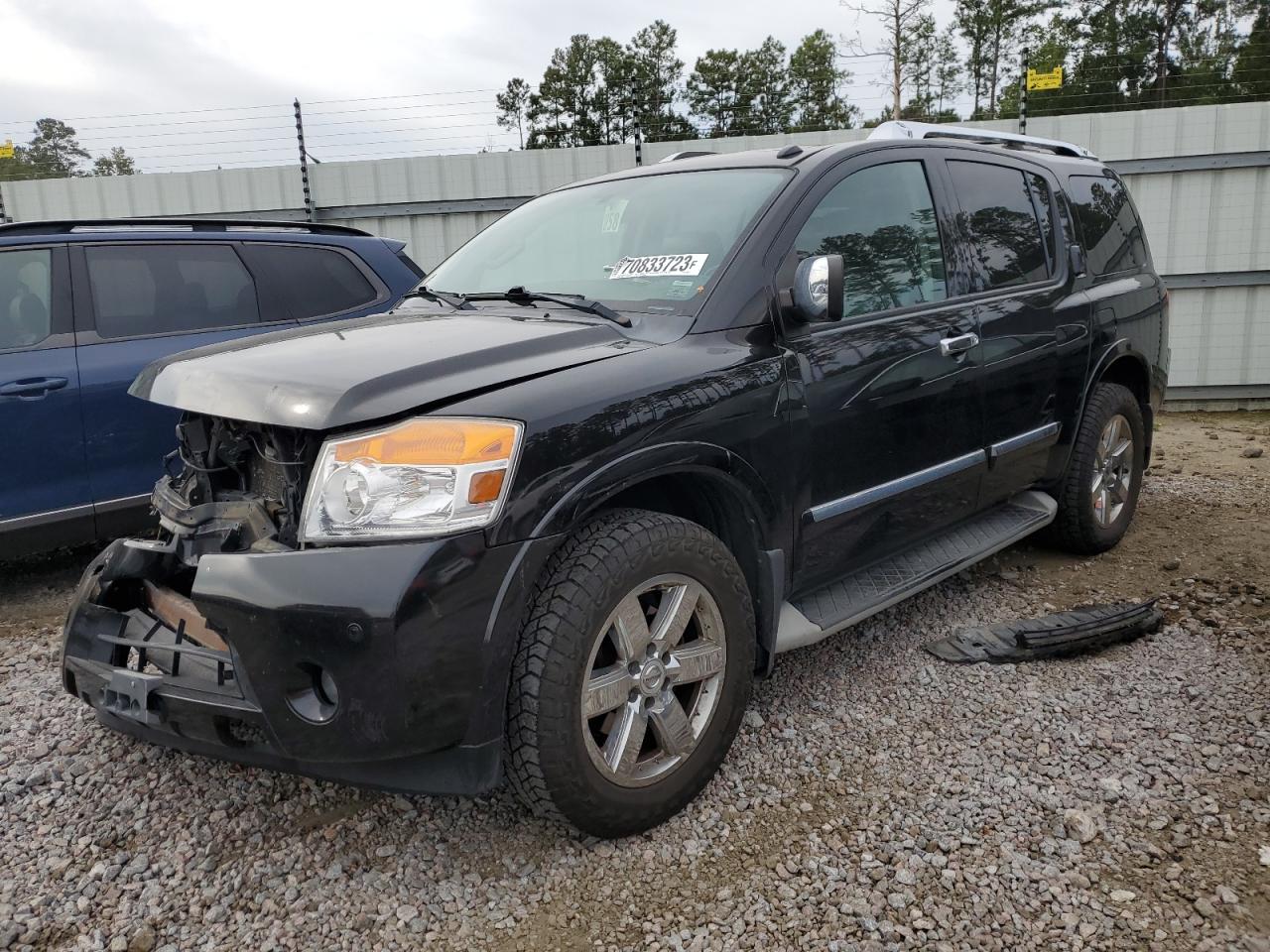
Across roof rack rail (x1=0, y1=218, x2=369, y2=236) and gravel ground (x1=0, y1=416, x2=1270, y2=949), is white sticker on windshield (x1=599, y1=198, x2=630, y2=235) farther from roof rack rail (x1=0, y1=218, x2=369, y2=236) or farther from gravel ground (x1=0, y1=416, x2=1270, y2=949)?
roof rack rail (x1=0, y1=218, x2=369, y2=236)

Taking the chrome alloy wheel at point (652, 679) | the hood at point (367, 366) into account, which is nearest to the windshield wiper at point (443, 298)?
the hood at point (367, 366)

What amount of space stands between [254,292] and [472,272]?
2069mm

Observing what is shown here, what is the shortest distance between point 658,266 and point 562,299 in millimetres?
321

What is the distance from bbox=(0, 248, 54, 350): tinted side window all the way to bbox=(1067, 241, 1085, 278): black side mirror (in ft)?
15.5

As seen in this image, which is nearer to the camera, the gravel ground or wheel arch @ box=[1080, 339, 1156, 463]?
the gravel ground

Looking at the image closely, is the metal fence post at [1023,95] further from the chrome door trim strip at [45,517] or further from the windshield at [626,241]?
Answer: the chrome door trim strip at [45,517]

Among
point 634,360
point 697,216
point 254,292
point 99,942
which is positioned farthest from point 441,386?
point 254,292

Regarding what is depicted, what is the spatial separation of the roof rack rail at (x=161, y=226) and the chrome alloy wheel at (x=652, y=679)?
3648mm

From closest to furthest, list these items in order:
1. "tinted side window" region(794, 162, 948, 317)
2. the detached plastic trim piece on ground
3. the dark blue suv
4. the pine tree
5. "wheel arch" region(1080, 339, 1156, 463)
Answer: "tinted side window" region(794, 162, 948, 317) → the detached plastic trim piece on ground → the dark blue suv → "wheel arch" region(1080, 339, 1156, 463) → the pine tree

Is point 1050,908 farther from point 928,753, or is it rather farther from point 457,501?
point 457,501

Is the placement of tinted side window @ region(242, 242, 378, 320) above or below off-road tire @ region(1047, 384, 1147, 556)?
above

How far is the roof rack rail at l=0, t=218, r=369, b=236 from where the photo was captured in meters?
4.32

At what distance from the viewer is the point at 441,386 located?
2.12m

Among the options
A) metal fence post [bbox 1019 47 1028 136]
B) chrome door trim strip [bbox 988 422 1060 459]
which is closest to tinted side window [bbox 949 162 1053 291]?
chrome door trim strip [bbox 988 422 1060 459]
